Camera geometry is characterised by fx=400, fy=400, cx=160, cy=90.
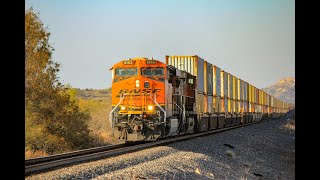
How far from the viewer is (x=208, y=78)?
1182 inches

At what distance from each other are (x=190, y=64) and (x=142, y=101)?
9.84 metres

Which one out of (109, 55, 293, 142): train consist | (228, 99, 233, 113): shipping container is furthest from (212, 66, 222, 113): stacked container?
(228, 99, 233, 113): shipping container

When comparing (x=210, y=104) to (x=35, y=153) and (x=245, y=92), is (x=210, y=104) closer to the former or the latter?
(x=35, y=153)

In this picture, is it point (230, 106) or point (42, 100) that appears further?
point (230, 106)

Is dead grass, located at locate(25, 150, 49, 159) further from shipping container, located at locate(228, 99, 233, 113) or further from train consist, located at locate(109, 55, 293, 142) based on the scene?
shipping container, located at locate(228, 99, 233, 113)

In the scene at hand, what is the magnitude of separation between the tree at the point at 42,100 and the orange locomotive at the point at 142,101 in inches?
183

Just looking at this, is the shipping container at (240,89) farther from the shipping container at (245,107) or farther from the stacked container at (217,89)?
the stacked container at (217,89)

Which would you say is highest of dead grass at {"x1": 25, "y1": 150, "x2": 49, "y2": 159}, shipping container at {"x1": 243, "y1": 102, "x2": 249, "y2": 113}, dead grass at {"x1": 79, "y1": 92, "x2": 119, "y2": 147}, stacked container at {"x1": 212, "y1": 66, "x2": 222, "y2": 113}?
stacked container at {"x1": 212, "y1": 66, "x2": 222, "y2": 113}

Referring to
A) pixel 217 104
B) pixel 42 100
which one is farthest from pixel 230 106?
pixel 42 100

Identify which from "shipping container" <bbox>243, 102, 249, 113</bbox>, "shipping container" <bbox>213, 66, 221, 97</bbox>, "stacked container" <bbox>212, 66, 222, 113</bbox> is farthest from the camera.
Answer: "shipping container" <bbox>243, 102, 249, 113</bbox>

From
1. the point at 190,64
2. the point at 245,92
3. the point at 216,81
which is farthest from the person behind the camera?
the point at 245,92

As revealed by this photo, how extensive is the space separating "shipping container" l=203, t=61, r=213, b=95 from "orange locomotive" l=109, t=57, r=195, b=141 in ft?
33.0

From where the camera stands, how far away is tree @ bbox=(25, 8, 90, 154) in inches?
818
